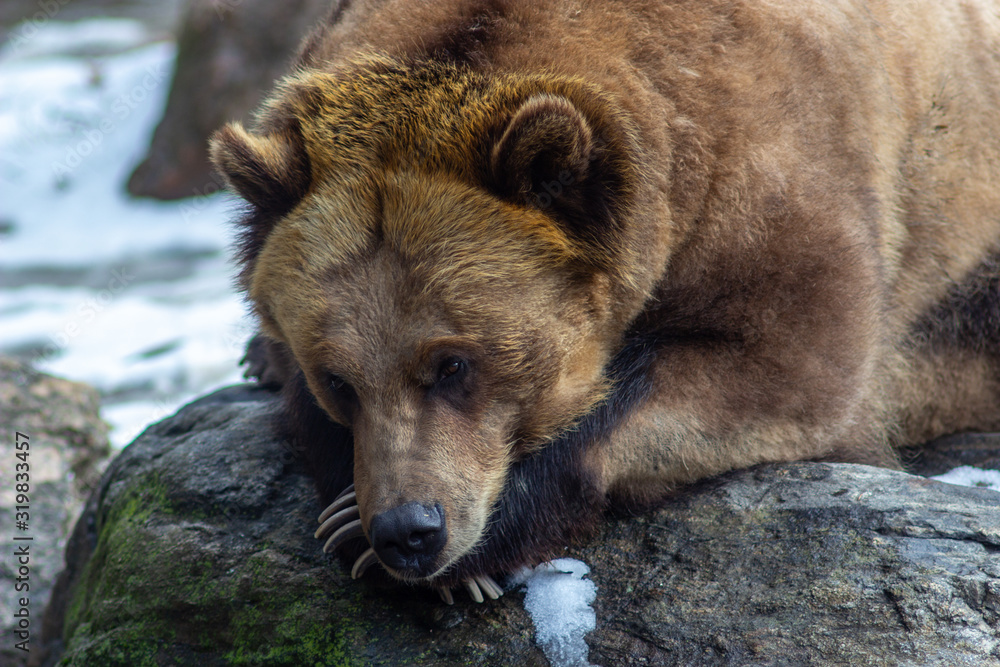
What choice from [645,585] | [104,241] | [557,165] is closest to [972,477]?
[645,585]

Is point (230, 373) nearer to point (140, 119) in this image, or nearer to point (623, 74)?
point (623, 74)

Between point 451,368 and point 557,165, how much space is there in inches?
32.2

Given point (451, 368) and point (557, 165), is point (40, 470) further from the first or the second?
point (557, 165)

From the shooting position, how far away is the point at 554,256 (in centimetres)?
329

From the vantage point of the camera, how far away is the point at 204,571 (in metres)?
3.64

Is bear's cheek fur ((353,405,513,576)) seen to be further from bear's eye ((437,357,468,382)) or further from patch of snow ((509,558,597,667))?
patch of snow ((509,558,597,667))

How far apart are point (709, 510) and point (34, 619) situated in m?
4.20

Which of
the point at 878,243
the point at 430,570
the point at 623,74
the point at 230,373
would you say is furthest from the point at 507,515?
the point at 230,373

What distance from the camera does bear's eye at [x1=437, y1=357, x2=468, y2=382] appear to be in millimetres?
3109

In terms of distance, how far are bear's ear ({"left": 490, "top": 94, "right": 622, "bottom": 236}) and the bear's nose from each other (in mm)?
1180

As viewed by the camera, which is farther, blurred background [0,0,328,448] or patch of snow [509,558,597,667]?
blurred background [0,0,328,448]

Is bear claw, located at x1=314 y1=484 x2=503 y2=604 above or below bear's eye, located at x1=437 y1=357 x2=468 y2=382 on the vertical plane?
below

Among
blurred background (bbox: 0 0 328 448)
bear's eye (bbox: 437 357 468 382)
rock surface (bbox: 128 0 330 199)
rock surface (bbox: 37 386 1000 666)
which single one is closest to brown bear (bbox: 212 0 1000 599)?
bear's eye (bbox: 437 357 468 382)

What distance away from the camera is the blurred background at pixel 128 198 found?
9688 mm
